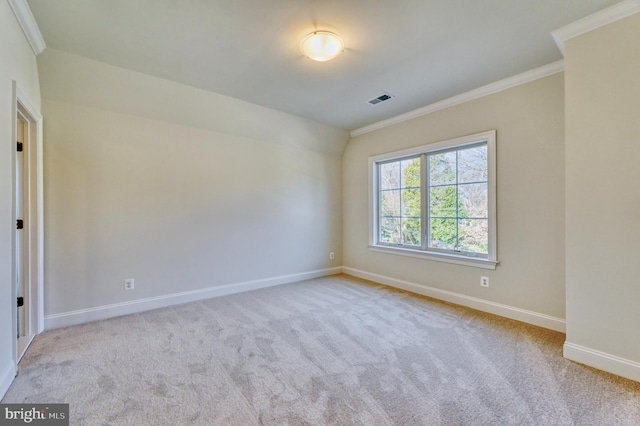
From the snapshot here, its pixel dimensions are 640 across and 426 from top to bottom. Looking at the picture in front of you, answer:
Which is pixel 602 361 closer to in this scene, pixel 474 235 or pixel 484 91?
pixel 474 235

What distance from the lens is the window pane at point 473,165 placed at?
335 centimetres

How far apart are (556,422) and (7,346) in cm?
344

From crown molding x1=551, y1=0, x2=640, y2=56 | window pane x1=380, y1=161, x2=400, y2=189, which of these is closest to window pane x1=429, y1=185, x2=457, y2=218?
window pane x1=380, y1=161, x2=400, y2=189

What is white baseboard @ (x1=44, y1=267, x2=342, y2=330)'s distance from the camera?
2.83 m

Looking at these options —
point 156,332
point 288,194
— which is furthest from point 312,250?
point 156,332

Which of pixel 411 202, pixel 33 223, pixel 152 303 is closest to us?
pixel 33 223

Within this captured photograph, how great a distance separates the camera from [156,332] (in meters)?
2.68

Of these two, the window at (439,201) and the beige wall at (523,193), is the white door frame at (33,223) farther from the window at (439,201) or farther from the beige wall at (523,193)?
the beige wall at (523,193)

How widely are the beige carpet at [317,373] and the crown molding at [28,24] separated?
8.42 ft

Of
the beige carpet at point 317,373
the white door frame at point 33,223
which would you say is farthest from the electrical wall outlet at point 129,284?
the white door frame at point 33,223

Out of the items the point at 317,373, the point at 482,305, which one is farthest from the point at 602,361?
the point at 317,373

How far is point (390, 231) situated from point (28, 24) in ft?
14.8

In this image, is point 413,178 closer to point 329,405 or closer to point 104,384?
point 329,405

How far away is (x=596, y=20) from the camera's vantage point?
2090 millimetres
